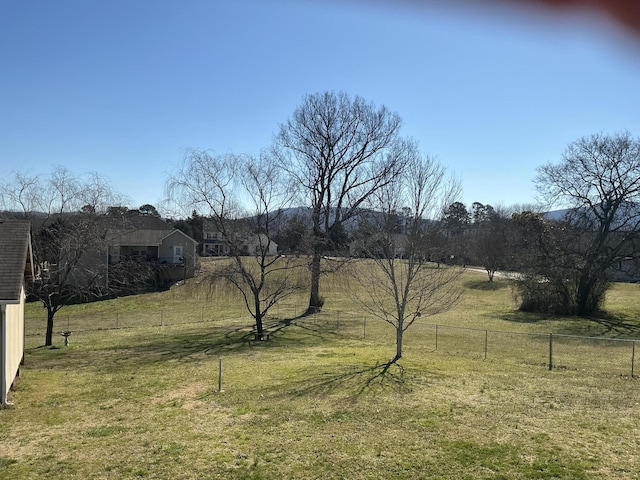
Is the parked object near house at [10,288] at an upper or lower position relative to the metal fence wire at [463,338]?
upper

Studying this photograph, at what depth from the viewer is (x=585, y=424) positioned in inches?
376

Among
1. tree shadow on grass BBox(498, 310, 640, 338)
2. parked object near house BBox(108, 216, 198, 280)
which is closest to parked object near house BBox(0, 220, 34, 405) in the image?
tree shadow on grass BBox(498, 310, 640, 338)

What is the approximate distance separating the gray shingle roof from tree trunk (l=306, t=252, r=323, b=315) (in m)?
15.8

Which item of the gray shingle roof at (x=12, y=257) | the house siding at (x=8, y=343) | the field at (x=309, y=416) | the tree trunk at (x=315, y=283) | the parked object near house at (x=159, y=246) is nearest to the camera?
the field at (x=309, y=416)

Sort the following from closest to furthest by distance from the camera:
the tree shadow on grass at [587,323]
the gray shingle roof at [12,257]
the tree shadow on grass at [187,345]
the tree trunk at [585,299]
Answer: the gray shingle roof at [12,257] < the tree shadow on grass at [187,345] < the tree shadow on grass at [587,323] < the tree trunk at [585,299]

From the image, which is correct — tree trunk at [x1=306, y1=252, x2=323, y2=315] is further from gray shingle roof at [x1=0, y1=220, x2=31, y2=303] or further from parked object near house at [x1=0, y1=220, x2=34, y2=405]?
gray shingle roof at [x1=0, y1=220, x2=31, y2=303]

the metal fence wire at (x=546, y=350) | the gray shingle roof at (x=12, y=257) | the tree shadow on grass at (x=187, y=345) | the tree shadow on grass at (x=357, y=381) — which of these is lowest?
the tree shadow on grass at (x=187, y=345)

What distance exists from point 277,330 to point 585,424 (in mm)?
18355

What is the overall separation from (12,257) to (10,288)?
1.21 meters

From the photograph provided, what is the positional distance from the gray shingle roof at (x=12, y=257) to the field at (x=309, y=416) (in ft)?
8.71

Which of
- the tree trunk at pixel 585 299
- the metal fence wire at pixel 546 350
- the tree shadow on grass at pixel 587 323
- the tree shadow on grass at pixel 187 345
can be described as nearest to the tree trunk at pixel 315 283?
the tree shadow on grass at pixel 187 345

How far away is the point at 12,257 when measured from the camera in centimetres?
1184

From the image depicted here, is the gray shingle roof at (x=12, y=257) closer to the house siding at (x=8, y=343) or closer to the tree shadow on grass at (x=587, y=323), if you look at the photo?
the house siding at (x=8, y=343)

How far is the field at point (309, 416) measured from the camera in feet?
25.0
